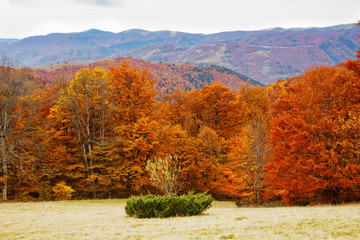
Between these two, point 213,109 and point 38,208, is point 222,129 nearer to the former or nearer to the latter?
point 213,109

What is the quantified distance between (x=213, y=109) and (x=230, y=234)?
32.6 metres

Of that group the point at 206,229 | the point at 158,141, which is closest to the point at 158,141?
the point at 158,141

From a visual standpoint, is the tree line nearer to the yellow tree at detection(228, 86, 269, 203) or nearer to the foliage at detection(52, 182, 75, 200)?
the yellow tree at detection(228, 86, 269, 203)

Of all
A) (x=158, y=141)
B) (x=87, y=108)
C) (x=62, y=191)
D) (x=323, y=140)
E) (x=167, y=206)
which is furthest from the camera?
(x=87, y=108)

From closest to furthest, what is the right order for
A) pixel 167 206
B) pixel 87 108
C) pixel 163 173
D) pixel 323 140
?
pixel 167 206, pixel 323 140, pixel 163 173, pixel 87 108

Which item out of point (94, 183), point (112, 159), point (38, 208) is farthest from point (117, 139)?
point (38, 208)

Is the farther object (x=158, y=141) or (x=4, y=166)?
(x=158, y=141)

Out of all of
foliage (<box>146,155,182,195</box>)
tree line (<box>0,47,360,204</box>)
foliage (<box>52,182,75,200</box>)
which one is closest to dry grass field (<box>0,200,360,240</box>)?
foliage (<box>146,155,182,195</box>)

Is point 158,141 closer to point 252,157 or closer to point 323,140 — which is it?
point 252,157

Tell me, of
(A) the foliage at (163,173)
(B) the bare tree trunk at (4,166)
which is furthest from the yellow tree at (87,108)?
(A) the foliage at (163,173)

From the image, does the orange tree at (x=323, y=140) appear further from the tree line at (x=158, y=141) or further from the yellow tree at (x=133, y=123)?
the yellow tree at (x=133, y=123)

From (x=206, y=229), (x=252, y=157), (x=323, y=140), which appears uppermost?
(x=323, y=140)

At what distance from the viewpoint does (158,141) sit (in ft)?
101

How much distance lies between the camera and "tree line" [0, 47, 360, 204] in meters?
20.5
